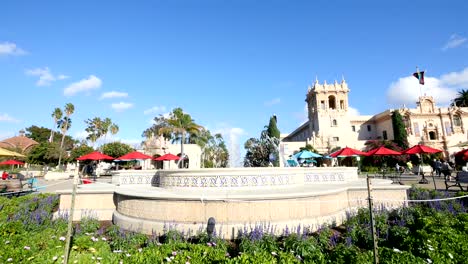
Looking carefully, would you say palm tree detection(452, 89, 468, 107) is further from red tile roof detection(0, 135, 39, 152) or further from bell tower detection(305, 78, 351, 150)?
red tile roof detection(0, 135, 39, 152)

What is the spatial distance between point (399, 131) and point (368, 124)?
367 inches

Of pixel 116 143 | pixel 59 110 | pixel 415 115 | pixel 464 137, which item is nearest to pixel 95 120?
pixel 59 110

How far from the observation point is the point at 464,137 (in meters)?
48.6

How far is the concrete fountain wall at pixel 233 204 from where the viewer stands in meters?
6.12

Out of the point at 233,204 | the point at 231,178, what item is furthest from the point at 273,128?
the point at 233,204

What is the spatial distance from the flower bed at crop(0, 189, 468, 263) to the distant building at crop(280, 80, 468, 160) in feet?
136

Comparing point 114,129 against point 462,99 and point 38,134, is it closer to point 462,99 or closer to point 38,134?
point 38,134

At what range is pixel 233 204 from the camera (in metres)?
6.12

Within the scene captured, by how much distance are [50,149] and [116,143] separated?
14200 millimetres

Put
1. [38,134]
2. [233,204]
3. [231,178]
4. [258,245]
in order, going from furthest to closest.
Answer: [38,134] < [231,178] < [233,204] < [258,245]

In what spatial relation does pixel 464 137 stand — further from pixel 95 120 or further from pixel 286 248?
pixel 95 120

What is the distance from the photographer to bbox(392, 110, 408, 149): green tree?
155 feet

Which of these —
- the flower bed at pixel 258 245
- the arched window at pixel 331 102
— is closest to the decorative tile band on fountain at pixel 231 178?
the flower bed at pixel 258 245

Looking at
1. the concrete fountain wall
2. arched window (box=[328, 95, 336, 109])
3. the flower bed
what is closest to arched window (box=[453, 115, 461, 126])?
arched window (box=[328, 95, 336, 109])
